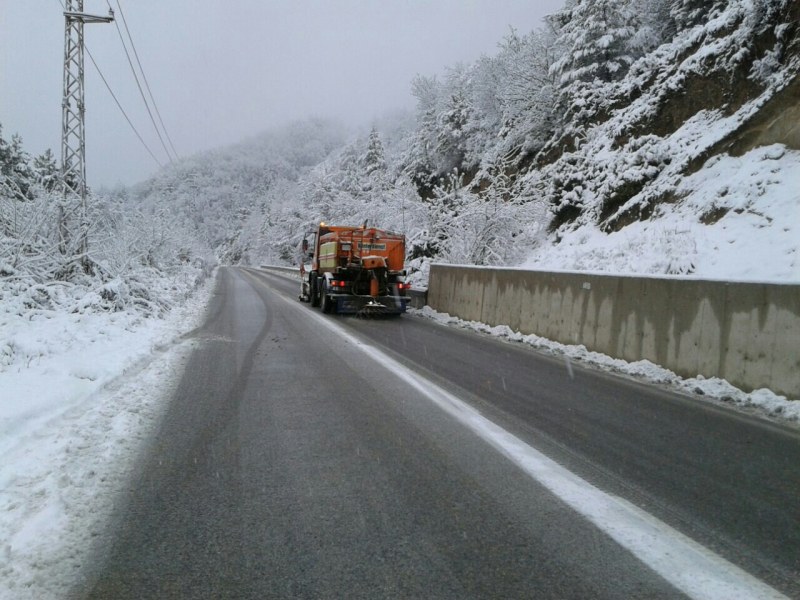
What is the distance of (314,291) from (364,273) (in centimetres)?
334

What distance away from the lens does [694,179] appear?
16969 millimetres

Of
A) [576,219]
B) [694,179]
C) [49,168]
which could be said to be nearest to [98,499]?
[694,179]

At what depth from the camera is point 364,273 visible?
17.1 meters

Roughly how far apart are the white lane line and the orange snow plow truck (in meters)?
11.6

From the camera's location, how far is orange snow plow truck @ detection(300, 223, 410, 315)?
660 inches

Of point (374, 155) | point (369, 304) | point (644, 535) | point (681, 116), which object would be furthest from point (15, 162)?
point (644, 535)

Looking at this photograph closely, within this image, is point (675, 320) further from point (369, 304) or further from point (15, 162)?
point (15, 162)

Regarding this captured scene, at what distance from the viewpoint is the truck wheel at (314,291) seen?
1945 centimetres

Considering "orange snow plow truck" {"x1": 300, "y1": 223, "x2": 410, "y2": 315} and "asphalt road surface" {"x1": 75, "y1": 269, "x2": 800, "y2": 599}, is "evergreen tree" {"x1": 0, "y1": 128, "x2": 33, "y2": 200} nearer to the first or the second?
"orange snow plow truck" {"x1": 300, "y1": 223, "x2": 410, "y2": 315}

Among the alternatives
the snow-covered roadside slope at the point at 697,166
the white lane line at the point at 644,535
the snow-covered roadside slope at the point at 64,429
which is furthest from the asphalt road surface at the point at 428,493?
the snow-covered roadside slope at the point at 697,166

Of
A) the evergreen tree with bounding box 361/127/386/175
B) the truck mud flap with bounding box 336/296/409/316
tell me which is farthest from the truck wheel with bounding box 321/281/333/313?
the evergreen tree with bounding box 361/127/386/175

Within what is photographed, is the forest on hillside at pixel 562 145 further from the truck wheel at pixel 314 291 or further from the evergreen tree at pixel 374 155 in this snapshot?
the evergreen tree at pixel 374 155

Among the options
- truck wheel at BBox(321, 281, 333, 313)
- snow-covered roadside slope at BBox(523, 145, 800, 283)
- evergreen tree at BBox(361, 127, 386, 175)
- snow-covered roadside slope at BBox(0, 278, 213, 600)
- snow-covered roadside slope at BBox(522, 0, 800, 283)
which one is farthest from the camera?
evergreen tree at BBox(361, 127, 386, 175)

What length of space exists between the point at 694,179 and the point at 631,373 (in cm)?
1095
